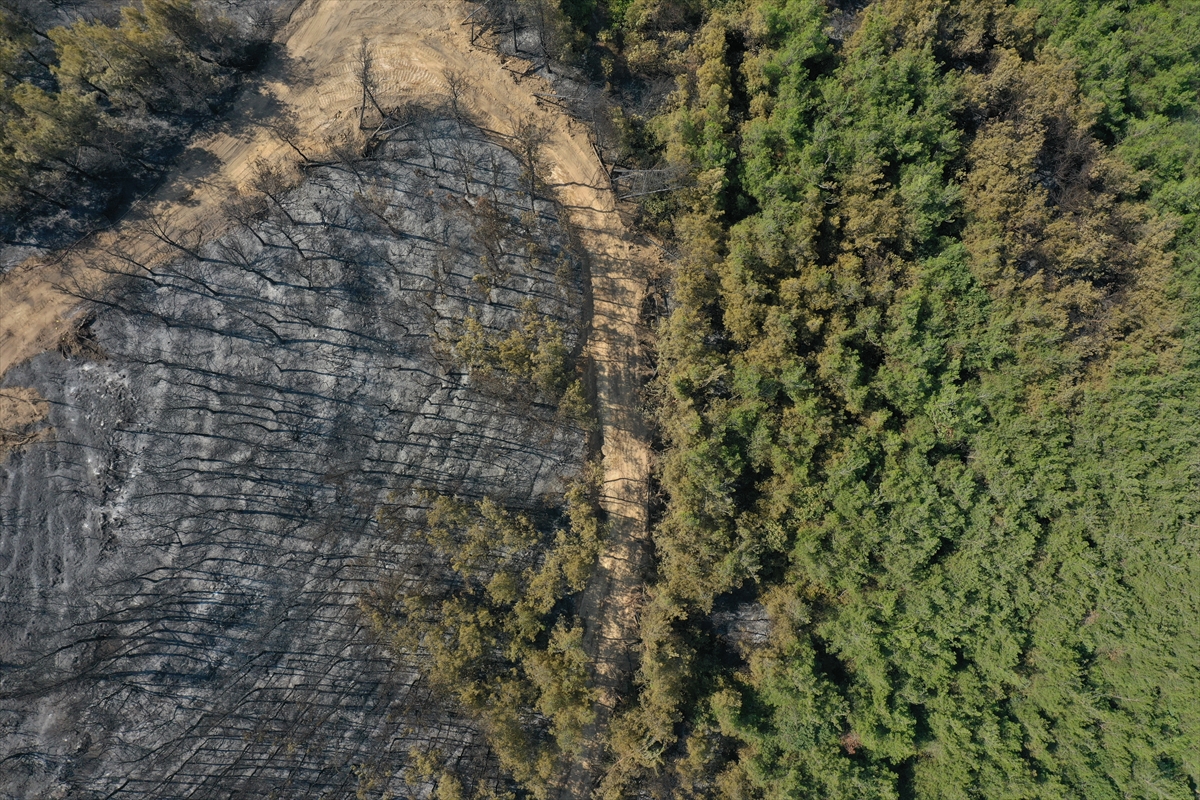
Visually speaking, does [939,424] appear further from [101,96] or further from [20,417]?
[101,96]

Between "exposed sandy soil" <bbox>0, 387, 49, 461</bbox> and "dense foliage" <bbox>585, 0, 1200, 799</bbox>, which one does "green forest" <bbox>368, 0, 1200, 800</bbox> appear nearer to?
"dense foliage" <bbox>585, 0, 1200, 799</bbox>

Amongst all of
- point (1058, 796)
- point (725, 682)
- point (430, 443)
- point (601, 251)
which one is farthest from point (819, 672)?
point (601, 251)

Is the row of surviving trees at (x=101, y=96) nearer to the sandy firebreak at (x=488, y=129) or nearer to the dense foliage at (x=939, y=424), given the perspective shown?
the sandy firebreak at (x=488, y=129)

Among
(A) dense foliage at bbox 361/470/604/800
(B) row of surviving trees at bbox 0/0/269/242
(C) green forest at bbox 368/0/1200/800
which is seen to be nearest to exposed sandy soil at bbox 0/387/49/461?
(B) row of surviving trees at bbox 0/0/269/242

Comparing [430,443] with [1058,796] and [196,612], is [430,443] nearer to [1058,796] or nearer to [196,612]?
[196,612]

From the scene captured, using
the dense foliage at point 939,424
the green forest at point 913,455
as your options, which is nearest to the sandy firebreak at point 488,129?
the green forest at point 913,455

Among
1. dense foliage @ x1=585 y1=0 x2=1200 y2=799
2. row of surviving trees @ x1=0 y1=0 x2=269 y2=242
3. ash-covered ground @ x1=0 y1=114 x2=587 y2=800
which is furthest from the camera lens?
row of surviving trees @ x1=0 y1=0 x2=269 y2=242
